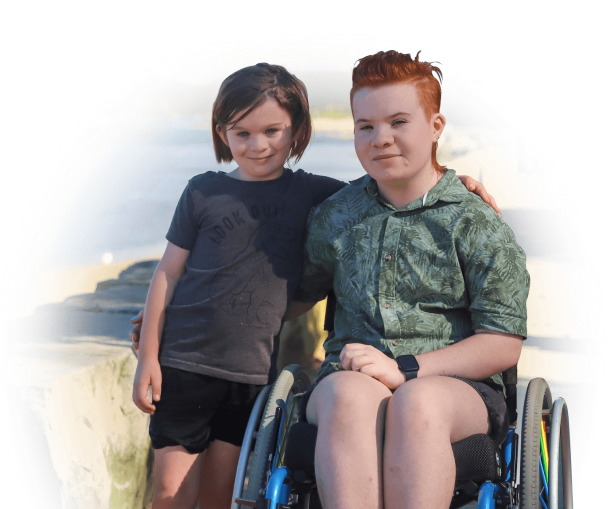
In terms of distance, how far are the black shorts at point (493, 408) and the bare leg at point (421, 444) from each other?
146 millimetres

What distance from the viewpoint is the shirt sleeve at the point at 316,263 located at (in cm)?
231

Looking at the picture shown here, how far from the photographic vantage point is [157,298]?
2445mm

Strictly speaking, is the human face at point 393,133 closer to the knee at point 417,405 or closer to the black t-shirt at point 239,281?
the black t-shirt at point 239,281

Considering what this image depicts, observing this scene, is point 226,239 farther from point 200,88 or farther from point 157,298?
point 200,88

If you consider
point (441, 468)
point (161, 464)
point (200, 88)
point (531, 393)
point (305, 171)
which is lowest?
point (161, 464)

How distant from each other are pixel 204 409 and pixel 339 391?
2.21 feet

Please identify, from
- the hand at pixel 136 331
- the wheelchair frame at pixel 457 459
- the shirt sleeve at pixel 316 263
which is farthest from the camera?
the hand at pixel 136 331

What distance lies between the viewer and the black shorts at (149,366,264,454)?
7.79 ft

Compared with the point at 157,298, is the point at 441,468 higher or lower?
lower

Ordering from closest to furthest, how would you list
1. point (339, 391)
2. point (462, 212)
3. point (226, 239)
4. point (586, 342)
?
point (339, 391), point (462, 212), point (226, 239), point (586, 342)

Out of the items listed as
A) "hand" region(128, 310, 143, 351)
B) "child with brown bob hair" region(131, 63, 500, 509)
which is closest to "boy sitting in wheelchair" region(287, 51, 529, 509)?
"child with brown bob hair" region(131, 63, 500, 509)

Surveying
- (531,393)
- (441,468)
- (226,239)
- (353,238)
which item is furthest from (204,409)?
(531,393)

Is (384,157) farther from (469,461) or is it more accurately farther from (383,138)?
(469,461)

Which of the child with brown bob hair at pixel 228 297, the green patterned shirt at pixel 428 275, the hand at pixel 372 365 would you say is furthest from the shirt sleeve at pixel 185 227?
the hand at pixel 372 365
